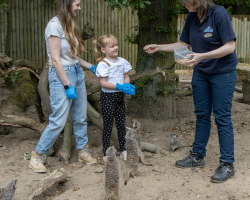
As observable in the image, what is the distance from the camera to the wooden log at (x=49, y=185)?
2.69m

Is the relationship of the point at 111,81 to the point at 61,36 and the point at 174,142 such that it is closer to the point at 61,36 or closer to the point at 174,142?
the point at 61,36

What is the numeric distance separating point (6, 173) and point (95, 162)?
3.45ft

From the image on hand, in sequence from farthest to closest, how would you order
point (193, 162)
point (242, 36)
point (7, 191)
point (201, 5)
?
1. point (242, 36)
2. point (193, 162)
3. point (201, 5)
4. point (7, 191)

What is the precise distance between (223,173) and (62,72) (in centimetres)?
208

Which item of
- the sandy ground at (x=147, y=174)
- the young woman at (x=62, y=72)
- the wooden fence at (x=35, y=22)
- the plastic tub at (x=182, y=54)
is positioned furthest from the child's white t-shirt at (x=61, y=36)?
the wooden fence at (x=35, y=22)

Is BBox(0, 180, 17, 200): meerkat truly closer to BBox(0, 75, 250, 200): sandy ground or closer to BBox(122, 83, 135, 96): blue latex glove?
BBox(0, 75, 250, 200): sandy ground

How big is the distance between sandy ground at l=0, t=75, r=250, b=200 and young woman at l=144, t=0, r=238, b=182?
0.78 ft

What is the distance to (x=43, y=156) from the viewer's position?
11.2ft

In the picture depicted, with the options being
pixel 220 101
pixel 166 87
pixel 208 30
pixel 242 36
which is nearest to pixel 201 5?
pixel 208 30

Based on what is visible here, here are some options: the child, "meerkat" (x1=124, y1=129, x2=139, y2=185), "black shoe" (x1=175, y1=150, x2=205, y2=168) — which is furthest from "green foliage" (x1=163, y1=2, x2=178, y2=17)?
"meerkat" (x1=124, y1=129, x2=139, y2=185)

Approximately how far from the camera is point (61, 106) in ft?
10.4

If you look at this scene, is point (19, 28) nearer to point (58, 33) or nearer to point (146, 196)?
point (58, 33)

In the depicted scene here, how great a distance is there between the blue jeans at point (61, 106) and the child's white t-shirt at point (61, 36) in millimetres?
74

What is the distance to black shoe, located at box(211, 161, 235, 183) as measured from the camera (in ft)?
9.87
